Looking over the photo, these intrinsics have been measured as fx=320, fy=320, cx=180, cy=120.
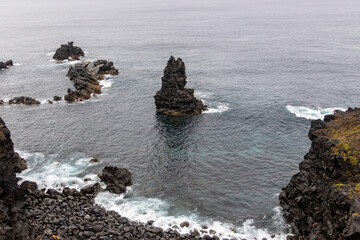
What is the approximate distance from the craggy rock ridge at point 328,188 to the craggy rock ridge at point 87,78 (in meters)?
78.9

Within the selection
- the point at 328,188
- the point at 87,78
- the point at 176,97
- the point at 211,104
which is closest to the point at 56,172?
the point at 176,97

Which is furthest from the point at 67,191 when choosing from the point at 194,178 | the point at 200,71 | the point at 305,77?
the point at 305,77

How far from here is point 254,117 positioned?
92812mm

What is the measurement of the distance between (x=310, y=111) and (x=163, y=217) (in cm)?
6132

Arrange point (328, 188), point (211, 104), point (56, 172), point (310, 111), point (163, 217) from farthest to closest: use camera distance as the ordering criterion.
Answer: point (211, 104)
point (310, 111)
point (56, 172)
point (163, 217)
point (328, 188)

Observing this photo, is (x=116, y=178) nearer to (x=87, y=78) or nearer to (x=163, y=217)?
(x=163, y=217)

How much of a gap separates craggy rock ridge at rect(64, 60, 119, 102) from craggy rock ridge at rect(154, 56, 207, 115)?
30.5 m

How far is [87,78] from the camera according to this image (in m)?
124

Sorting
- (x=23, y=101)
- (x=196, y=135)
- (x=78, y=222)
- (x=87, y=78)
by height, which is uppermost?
(x=87, y=78)

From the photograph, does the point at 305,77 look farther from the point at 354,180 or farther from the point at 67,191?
the point at 67,191

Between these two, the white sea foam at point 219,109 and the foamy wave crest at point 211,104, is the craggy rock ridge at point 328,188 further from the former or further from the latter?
the foamy wave crest at point 211,104

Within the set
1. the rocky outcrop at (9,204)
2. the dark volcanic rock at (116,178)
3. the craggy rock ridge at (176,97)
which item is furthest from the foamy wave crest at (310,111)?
the rocky outcrop at (9,204)

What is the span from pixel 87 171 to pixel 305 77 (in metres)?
97.3

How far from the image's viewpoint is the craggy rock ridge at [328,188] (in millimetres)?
38306
